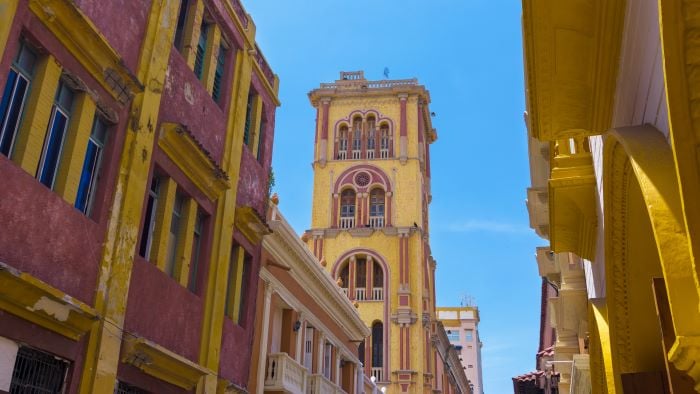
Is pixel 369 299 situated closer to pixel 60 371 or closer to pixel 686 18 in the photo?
pixel 60 371

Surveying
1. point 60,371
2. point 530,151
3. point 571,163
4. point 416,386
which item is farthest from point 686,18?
point 416,386

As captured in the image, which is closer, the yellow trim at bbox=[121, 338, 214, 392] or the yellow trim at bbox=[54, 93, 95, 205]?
the yellow trim at bbox=[54, 93, 95, 205]

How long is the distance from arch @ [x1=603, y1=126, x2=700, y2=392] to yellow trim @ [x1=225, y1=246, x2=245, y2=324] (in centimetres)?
907

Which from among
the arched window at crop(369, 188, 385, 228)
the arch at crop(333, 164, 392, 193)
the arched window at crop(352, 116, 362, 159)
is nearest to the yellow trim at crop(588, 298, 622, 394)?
the arched window at crop(369, 188, 385, 228)

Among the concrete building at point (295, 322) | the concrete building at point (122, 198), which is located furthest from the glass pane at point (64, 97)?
the concrete building at point (295, 322)

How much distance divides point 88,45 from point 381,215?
35.9 m

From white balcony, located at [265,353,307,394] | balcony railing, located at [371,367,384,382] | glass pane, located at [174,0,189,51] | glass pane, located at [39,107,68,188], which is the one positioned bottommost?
white balcony, located at [265,353,307,394]

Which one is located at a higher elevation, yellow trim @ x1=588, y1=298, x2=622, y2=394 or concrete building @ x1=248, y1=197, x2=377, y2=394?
concrete building @ x1=248, y1=197, x2=377, y2=394

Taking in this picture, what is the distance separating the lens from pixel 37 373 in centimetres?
782

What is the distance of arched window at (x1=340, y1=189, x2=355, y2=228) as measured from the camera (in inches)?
1746

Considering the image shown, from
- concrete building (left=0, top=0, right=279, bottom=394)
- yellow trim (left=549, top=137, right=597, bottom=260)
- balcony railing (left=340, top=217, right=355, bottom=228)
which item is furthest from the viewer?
balcony railing (left=340, top=217, right=355, bottom=228)

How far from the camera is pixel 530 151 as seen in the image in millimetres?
13148

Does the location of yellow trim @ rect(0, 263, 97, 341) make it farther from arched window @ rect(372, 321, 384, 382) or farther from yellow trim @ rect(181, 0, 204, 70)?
arched window @ rect(372, 321, 384, 382)

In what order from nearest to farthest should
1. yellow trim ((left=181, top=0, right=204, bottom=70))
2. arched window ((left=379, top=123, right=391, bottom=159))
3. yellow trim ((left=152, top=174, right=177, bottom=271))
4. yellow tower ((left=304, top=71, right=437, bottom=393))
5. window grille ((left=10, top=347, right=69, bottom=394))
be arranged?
window grille ((left=10, top=347, right=69, bottom=394)) < yellow trim ((left=152, top=174, right=177, bottom=271)) < yellow trim ((left=181, top=0, right=204, bottom=70)) < yellow tower ((left=304, top=71, right=437, bottom=393)) < arched window ((left=379, top=123, right=391, bottom=159))
